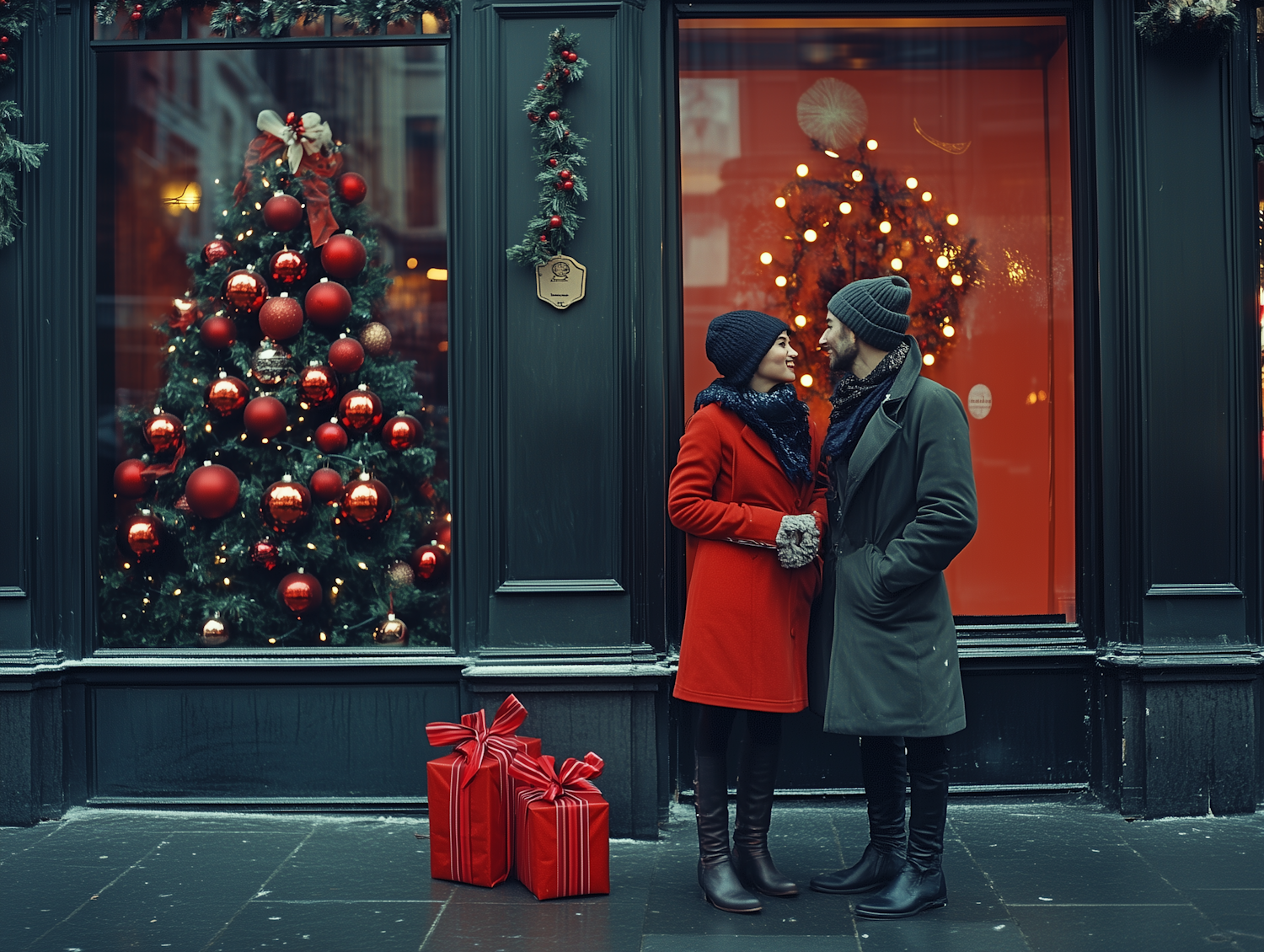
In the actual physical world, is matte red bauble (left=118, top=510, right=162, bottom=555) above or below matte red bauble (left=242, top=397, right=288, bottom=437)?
below

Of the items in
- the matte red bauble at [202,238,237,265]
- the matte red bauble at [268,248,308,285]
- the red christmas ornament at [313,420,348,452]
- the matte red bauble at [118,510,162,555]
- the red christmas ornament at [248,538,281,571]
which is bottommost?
the red christmas ornament at [248,538,281,571]

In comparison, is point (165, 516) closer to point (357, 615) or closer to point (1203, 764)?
point (357, 615)

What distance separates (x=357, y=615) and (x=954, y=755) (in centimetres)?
280

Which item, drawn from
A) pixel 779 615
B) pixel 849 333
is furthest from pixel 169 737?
pixel 849 333

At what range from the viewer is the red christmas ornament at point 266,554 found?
5.45 meters

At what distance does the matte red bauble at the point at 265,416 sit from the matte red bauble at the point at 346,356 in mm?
315

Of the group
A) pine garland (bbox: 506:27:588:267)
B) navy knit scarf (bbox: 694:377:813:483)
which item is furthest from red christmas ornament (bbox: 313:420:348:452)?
navy knit scarf (bbox: 694:377:813:483)

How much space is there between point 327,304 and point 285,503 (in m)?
0.93

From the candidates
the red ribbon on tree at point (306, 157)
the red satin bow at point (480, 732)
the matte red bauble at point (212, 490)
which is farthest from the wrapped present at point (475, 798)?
the red ribbon on tree at point (306, 157)

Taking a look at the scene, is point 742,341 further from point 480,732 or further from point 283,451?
point 283,451

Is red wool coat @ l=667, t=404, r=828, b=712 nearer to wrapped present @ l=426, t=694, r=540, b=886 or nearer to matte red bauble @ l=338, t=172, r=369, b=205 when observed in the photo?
wrapped present @ l=426, t=694, r=540, b=886

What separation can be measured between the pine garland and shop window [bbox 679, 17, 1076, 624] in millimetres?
734

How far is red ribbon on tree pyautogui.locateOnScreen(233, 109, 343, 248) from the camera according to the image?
18.1 ft

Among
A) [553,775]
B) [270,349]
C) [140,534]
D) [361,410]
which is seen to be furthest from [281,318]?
[553,775]
